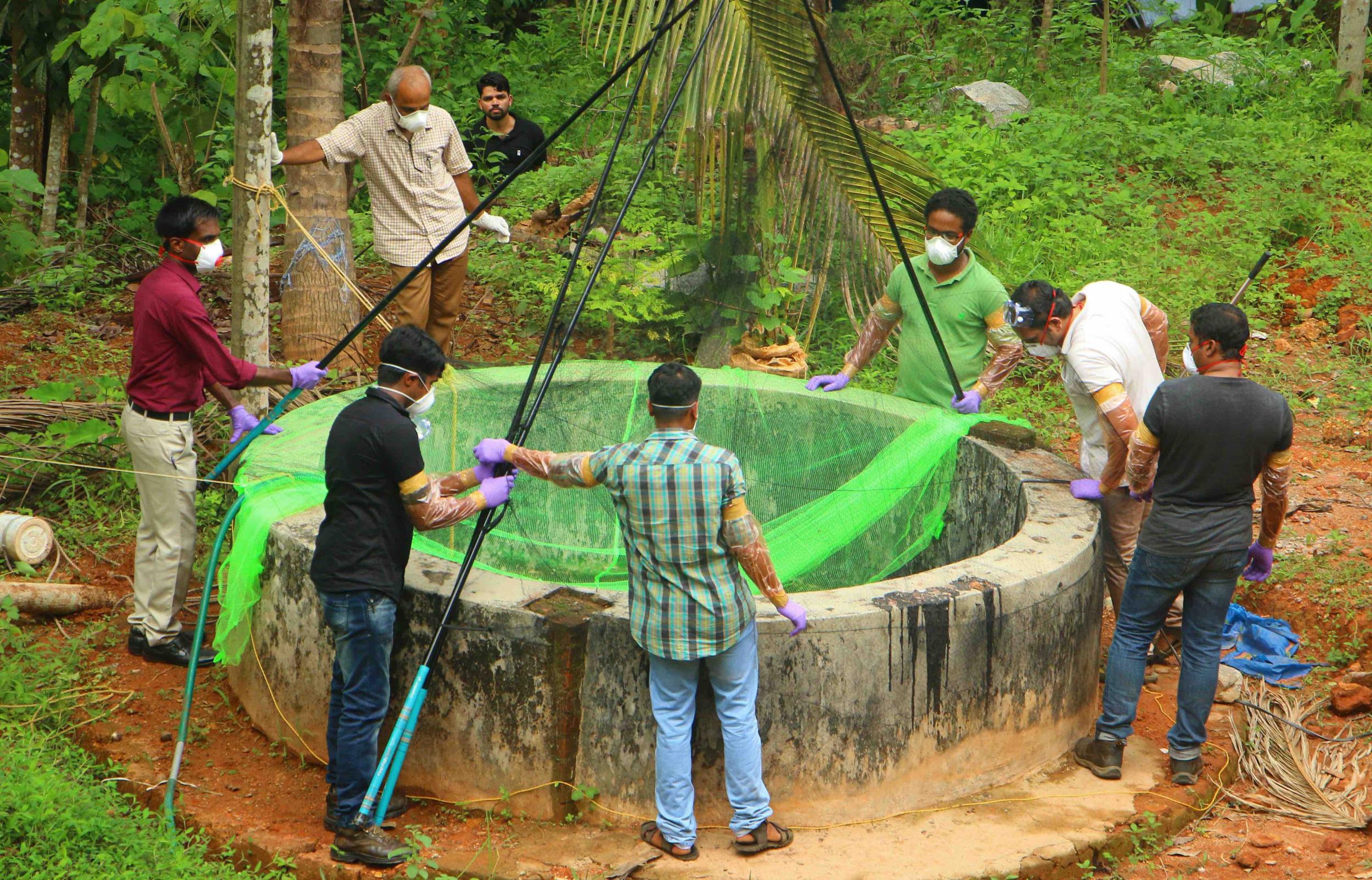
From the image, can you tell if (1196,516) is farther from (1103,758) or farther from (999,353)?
(999,353)

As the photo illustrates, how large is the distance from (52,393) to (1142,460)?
5312mm

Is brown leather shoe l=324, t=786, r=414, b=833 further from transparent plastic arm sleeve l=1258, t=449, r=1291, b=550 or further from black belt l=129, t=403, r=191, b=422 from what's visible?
transparent plastic arm sleeve l=1258, t=449, r=1291, b=550

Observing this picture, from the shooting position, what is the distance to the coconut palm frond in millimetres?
5844

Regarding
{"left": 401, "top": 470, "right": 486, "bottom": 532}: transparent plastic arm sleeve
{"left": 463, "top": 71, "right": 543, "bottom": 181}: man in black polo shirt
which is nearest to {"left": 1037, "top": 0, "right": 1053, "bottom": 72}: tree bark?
{"left": 463, "top": 71, "right": 543, "bottom": 181}: man in black polo shirt

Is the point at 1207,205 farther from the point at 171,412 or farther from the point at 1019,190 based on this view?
the point at 171,412

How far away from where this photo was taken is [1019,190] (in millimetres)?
9500

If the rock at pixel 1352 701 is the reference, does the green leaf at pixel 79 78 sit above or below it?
above

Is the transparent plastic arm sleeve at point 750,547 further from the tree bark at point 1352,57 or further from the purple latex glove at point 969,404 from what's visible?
the tree bark at point 1352,57

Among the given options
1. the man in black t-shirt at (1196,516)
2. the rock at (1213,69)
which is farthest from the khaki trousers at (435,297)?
the rock at (1213,69)

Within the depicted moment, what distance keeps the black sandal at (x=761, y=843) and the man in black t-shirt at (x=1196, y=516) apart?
121cm

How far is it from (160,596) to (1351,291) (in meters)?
7.44

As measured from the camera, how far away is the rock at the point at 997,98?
10.8 metres

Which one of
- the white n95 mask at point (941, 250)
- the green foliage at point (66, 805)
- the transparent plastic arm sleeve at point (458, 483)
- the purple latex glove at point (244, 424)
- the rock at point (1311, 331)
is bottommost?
the green foliage at point (66, 805)

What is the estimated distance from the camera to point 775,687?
3900mm
